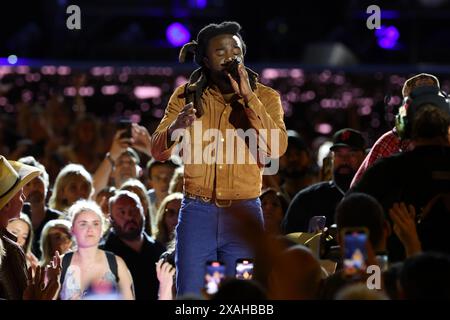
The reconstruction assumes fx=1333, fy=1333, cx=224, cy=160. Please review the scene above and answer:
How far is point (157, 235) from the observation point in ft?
30.0

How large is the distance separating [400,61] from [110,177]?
31.5 ft

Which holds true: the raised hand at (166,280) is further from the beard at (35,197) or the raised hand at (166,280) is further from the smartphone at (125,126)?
the smartphone at (125,126)

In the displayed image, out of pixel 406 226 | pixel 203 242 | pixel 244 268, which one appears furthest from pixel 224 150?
pixel 406 226

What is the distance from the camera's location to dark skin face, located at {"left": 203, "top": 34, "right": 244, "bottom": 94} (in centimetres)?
631

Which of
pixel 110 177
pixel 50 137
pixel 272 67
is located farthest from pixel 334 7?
pixel 110 177

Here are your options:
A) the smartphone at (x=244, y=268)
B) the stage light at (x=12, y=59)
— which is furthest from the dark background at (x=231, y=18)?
the smartphone at (x=244, y=268)

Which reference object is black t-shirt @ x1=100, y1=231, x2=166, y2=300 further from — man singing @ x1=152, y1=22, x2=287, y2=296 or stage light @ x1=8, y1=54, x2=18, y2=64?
stage light @ x1=8, y1=54, x2=18, y2=64

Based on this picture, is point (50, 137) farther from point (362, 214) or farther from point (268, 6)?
point (362, 214)

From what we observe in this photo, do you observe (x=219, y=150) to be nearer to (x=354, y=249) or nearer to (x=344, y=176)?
(x=354, y=249)

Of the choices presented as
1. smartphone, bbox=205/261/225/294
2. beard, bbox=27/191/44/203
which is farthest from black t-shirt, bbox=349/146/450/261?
beard, bbox=27/191/44/203

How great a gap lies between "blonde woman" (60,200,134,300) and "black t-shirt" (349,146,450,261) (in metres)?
2.07

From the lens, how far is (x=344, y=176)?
336 inches
